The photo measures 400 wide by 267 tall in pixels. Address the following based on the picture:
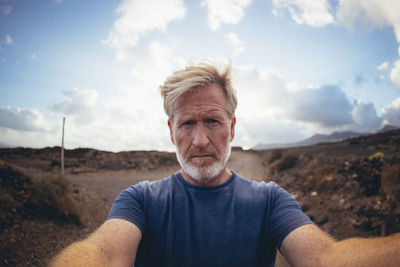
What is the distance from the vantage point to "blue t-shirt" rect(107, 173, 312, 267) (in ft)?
5.53

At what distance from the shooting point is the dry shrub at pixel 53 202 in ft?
20.5

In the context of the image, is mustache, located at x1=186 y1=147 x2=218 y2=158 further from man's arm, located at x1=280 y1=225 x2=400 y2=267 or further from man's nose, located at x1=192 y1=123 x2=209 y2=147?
man's arm, located at x1=280 y1=225 x2=400 y2=267

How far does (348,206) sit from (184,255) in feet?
19.2

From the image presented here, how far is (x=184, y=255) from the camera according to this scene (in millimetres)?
1688

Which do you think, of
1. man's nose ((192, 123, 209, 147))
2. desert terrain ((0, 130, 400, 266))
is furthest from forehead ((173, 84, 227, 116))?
desert terrain ((0, 130, 400, 266))

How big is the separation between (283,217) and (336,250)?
416 mm

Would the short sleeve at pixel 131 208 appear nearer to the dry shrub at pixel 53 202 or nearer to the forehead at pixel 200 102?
the forehead at pixel 200 102

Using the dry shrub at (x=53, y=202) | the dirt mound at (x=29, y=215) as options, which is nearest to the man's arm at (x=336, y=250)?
the dirt mound at (x=29, y=215)

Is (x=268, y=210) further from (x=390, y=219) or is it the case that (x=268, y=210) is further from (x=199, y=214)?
(x=390, y=219)

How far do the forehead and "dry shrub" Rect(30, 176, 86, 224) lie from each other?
253 inches

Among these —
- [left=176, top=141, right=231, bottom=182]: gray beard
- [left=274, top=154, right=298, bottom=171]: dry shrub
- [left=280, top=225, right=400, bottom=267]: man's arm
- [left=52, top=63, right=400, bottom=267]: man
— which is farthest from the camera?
[left=274, top=154, right=298, bottom=171]: dry shrub

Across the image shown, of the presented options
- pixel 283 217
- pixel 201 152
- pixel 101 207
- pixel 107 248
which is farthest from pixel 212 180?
pixel 101 207

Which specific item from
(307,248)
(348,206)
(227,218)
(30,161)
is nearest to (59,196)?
(227,218)

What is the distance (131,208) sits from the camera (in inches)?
67.9
